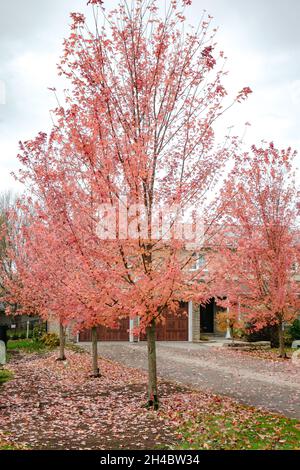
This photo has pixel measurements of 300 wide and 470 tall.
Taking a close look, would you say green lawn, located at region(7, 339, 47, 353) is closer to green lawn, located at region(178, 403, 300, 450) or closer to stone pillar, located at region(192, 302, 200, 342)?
stone pillar, located at region(192, 302, 200, 342)

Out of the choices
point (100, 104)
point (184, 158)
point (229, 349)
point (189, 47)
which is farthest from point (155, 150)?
point (229, 349)

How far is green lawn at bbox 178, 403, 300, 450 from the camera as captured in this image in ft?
23.0

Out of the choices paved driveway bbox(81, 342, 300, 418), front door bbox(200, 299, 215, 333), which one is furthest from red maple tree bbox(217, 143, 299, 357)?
front door bbox(200, 299, 215, 333)

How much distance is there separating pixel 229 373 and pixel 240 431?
776 cm

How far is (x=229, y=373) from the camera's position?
15.3m

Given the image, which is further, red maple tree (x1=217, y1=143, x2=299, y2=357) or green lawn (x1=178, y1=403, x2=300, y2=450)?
red maple tree (x1=217, y1=143, x2=299, y2=357)

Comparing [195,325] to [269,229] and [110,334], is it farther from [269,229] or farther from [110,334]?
[269,229]

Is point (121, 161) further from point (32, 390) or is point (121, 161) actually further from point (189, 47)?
point (32, 390)

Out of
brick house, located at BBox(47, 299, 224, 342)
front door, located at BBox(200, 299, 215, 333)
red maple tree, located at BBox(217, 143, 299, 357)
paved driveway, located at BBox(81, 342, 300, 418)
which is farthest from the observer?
front door, located at BBox(200, 299, 215, 333)

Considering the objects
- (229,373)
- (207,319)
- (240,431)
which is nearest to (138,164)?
(240,431)

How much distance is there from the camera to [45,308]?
1827 centimetres

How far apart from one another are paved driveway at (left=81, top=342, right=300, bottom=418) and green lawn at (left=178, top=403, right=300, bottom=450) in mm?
969
